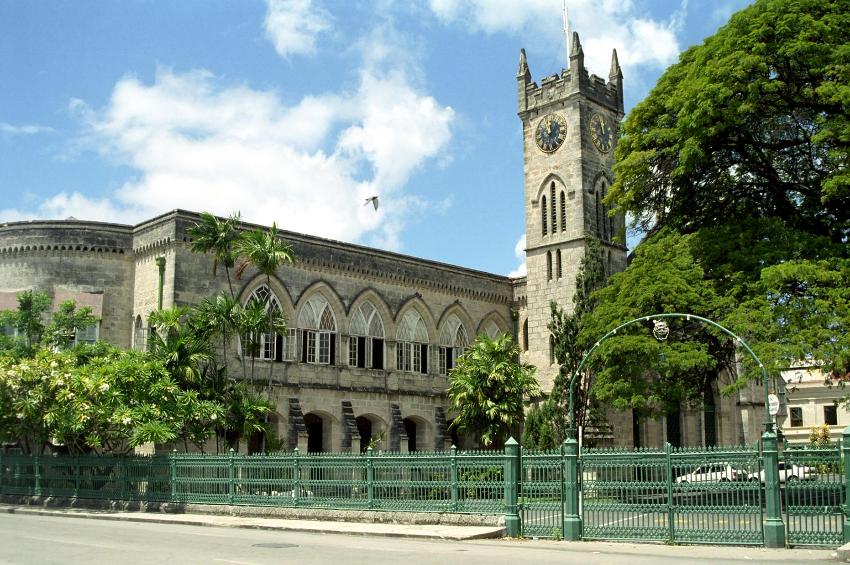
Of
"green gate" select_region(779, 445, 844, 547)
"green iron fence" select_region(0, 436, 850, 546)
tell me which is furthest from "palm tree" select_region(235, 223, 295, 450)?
"green gate" select_region(779, 445, 844, 547)

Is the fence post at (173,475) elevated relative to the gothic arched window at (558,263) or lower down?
lower down

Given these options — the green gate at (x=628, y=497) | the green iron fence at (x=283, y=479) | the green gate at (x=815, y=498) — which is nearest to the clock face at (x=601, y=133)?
the green iron fence at (x=283, y=479)

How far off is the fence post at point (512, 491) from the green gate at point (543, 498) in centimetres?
15

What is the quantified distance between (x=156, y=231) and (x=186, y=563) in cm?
2274

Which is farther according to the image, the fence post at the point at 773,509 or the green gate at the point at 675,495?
the green gate at the point at 675,495

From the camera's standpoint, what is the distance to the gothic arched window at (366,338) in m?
38.6

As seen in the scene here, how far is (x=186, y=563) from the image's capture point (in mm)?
12648

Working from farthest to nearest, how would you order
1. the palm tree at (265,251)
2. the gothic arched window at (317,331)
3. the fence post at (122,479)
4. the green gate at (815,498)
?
the gothic arched window at (317,331) → the palm tree at (265,251) → the fence post at (122,479) → the green gate at (815,498)

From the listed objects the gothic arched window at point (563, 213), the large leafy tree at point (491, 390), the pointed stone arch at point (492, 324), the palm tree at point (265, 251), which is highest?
the gothic arched window at point (563, 213)

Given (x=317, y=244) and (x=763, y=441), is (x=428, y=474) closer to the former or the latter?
(x=763, y=441)

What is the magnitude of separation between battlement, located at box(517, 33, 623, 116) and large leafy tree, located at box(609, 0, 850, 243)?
12.1 metres

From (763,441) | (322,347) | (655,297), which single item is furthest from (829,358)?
(322,347)

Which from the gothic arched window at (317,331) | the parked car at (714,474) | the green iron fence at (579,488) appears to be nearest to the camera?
the green iron fence at (579,488)

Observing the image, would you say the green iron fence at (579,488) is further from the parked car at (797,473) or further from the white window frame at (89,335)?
the white window frame at (89,335)
